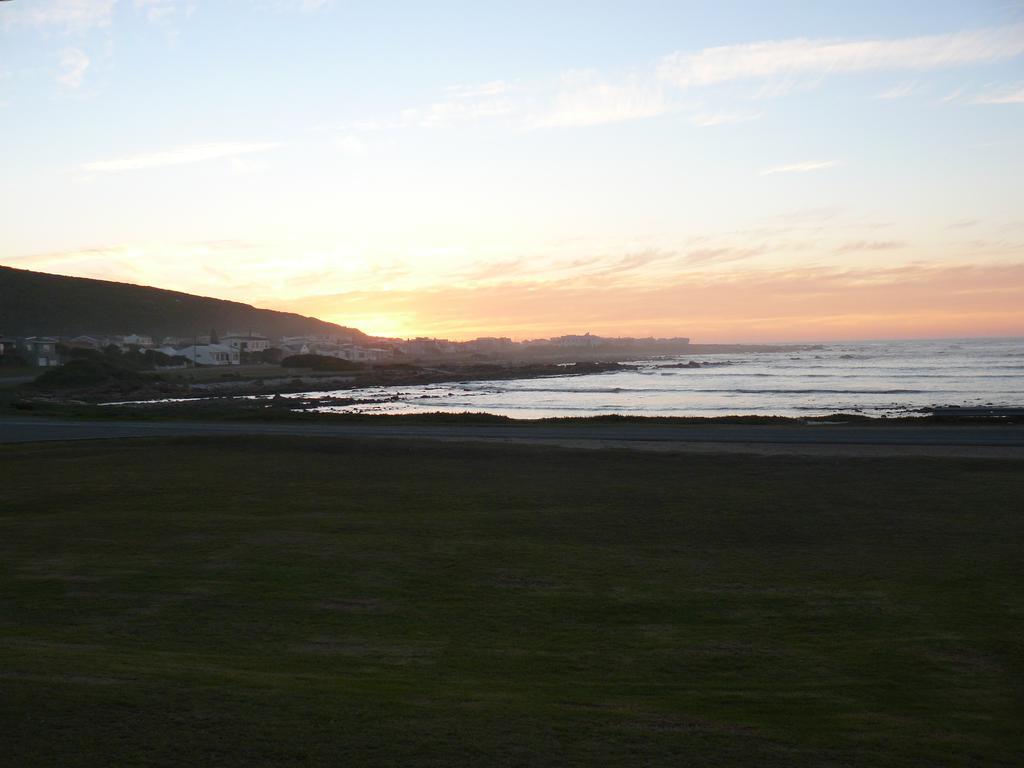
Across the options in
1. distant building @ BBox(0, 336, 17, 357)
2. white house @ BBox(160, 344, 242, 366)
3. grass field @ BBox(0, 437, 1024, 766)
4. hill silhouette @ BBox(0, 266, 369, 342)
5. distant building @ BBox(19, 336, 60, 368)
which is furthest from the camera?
hill silhouette @ BBox(0, 266, 369, 342)

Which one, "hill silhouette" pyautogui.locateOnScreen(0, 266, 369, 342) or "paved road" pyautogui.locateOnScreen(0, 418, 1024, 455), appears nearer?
"paved road" pyautogui.locateOnScreen(0, 418, 1024, 455)

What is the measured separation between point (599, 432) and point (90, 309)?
149 metres

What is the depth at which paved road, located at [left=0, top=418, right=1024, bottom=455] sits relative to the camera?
83.5 ft

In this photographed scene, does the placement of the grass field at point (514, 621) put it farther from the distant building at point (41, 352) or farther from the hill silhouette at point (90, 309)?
the hill silhouette at point (90, 309)

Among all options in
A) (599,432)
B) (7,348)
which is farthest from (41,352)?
(599,432)

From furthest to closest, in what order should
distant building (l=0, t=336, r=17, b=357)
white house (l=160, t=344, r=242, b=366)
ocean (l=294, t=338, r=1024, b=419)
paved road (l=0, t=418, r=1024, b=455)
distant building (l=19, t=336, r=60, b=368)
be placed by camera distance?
white house (l=160, t=344, r=242, b=366) → distant building (l=0, t=336, r=17, b=357) → distant building (l=19, t=336, r=60, b=368) → ocean (l=294, t=338, r=1024, b=419) → paved road (l=0, t=418, r=1024, b=455)

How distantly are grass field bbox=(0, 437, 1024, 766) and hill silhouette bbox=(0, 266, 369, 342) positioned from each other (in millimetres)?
134946

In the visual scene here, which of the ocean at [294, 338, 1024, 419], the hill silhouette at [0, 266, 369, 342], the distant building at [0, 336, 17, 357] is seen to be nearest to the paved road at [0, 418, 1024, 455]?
the ocean at [294, 338, 1024, 419]

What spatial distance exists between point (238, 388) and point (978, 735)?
2528 inches

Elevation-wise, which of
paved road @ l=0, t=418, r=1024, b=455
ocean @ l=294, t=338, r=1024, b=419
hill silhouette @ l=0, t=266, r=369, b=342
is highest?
hill silhouette @ l=0, t=266, r=369, b=342

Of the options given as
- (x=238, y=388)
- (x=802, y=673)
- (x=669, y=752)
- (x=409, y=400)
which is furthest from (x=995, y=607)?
(x=238, y=388)

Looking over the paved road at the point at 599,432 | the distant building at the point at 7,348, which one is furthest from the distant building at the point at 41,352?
the paved road at the point at 599,432

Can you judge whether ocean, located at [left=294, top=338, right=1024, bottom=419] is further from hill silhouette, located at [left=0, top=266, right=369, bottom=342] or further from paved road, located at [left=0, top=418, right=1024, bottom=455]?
hill silhouette, located at [left=0, top=266, right=369, bottom=342]

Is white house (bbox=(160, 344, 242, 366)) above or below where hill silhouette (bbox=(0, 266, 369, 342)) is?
below
